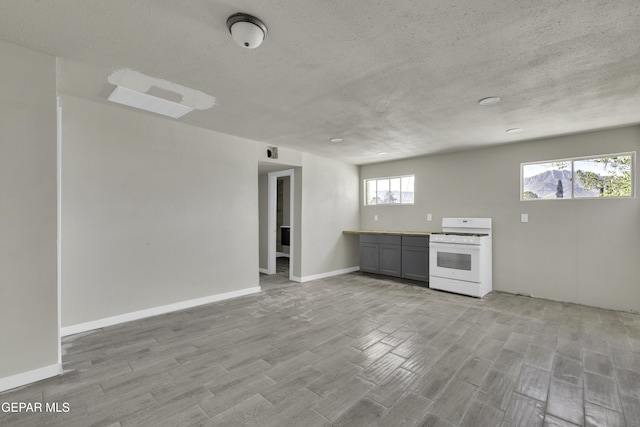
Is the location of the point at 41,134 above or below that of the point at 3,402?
above

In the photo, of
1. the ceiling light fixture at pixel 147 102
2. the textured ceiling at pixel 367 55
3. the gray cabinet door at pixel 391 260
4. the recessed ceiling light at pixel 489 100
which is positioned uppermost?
the ceiling light fixture at pixel 147 102

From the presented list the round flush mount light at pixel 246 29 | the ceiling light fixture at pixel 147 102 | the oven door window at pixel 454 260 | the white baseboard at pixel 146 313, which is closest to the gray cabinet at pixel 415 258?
the oven door window at pixel 454 260

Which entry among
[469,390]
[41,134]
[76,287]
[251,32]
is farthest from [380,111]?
[76,287]

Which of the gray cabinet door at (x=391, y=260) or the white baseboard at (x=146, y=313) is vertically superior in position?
the gray cabinet door at (x=391, y=260)

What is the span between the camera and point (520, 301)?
4.25 metres

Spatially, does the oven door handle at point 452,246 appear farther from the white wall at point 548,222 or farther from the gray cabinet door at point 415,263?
the white wall at point 548,222

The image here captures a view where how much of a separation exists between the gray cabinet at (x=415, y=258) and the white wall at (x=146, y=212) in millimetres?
2905

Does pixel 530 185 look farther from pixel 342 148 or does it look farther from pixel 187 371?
pixel 187 371

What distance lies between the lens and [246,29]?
179 centimetres

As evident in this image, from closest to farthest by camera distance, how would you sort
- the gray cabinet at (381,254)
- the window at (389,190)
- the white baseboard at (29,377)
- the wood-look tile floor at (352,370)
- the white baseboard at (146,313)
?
the wood-look tile floor at (352,370), the white baseboard at (29,377), the white baseboard at (146,313), the gray cabinet at (381,254), the window at (389,190)

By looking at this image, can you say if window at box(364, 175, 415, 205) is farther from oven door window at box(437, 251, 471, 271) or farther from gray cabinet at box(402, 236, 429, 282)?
oven door window at box(437, 251, 471, 271)

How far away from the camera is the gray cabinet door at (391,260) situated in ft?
18.4

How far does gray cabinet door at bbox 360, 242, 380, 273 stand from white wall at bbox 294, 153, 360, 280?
0.43 meters

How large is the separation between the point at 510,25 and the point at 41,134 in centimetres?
348
